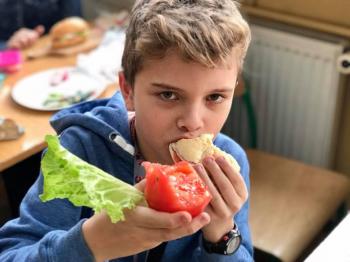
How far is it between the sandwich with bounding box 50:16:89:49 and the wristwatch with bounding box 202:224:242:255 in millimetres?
1316

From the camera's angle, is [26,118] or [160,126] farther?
[26,118]

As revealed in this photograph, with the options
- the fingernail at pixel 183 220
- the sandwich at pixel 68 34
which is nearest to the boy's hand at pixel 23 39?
the sandwich at pixel 68 34

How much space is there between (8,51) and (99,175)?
1429mm

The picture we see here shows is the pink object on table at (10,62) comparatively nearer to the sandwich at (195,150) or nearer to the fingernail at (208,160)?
the sandwich at (195,150)

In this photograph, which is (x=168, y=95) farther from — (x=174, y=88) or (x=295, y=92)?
(x=295, y=92)

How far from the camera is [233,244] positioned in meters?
1.02

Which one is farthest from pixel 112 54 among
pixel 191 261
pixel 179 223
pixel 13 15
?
pixel 179 223

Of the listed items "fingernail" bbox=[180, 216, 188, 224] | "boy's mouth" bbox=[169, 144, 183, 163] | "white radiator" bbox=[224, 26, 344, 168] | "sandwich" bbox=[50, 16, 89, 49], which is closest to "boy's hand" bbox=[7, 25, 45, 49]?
"sandwich" bbox=[50, 16, 89, 49]

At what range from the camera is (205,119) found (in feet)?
3.41

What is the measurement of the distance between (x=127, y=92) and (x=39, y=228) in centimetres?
32

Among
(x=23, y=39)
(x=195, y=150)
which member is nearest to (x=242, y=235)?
(x=195, y=150)

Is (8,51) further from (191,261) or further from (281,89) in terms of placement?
(191,261)

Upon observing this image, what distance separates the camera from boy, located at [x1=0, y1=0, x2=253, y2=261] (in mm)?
903

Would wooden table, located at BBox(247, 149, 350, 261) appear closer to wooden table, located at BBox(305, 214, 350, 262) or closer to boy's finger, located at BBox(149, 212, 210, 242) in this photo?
wooden table, located at BBox(305, 214, 350, 262)
